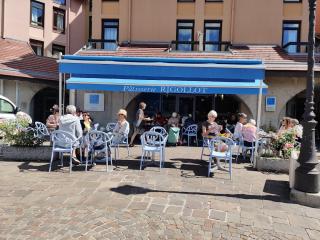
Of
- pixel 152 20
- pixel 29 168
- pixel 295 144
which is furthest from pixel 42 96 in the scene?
pixel 295 144

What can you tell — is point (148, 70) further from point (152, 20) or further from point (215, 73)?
point (152, 20)

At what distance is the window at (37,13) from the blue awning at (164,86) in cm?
1390

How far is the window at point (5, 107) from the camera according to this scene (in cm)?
1381

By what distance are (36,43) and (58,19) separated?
116 inches

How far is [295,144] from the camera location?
860 centimetres

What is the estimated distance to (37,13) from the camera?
937 inches

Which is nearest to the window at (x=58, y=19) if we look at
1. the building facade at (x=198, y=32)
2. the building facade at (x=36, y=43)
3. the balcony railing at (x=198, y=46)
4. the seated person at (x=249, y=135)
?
the building facade at (x=36, y=43)

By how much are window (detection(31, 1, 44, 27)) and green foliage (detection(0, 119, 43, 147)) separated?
1649 centimetres

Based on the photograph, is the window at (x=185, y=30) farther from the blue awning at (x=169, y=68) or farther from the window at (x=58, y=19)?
the window at (x=58, y=19)

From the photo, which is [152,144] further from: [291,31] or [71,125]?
[291,31]

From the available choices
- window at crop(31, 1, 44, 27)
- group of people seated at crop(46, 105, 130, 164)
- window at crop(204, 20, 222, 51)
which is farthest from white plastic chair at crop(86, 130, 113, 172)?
window at crop(31, 1, 44, 27)

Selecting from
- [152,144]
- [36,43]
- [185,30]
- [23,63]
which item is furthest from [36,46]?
[152,144]

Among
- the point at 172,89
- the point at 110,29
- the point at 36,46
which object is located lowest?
the point at 172,89

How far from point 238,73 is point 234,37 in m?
10.1
